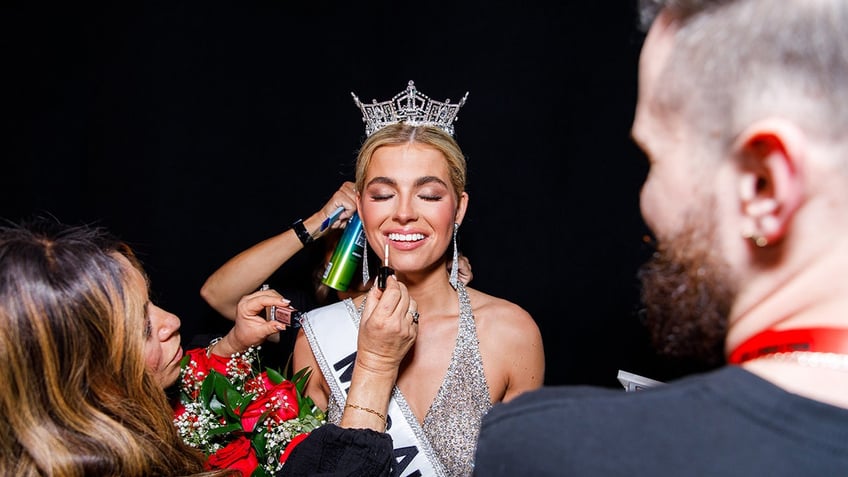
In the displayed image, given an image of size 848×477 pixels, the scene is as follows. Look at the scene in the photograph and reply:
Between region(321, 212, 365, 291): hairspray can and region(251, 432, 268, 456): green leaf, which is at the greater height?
region(321, 212, 365, 291): hairspray can

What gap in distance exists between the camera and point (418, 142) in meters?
1.58

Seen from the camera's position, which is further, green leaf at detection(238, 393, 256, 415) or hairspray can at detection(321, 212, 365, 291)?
hairspray can at detection(321, 212, 365, 291)

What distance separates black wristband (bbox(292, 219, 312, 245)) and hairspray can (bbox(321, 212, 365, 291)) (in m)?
0.20

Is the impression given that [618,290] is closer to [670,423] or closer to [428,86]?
[428,86]

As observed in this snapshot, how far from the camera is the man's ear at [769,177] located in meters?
0.50

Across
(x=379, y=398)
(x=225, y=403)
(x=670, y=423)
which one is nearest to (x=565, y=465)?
(x=670, y=423)

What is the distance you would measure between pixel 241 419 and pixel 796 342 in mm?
1119

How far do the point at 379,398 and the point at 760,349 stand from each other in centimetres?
86

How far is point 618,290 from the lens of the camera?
6.55ft

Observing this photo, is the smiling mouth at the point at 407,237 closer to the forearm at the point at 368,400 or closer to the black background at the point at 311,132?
the forearm at the point at 368,400

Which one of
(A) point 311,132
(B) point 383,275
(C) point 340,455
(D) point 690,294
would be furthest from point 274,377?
(D) point 690,294

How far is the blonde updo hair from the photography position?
1581mm

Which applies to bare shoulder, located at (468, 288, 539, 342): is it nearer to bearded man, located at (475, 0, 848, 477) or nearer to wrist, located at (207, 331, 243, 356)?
wrist, located at (207, 331, 243, 356)

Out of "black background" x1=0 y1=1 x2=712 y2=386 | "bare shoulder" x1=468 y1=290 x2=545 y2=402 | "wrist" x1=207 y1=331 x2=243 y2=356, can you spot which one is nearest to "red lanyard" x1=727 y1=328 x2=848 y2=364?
"bare shoulder" x1=468 y1=290 x2=545 y2=402
